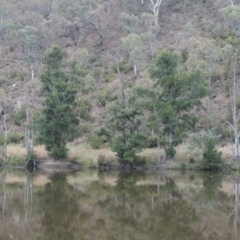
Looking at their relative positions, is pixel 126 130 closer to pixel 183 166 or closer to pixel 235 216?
pixel 183 166

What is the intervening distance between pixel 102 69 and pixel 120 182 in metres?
38.9

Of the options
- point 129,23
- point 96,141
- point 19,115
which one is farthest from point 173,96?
point 129,23

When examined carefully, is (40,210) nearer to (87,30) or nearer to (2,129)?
(2,129)

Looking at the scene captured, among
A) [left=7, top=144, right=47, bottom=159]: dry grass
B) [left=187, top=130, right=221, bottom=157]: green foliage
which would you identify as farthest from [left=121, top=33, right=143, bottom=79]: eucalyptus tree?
[left=187, top=130, right=221, bottom=157]: green foliage

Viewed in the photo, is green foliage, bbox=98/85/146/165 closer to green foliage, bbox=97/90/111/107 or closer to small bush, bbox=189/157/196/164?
small bush, bbox=189/157/196/164

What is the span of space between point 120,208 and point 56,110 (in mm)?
23292

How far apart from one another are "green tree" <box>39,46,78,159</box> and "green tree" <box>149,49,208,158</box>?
8179 millimetres

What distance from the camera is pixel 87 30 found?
81.1m

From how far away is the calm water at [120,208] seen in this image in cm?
1694

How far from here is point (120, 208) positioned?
863 inches

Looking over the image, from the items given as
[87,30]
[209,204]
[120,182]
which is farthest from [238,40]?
[209,204]

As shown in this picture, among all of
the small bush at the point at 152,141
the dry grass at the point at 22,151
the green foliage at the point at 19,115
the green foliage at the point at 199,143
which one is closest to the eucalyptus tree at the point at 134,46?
the green foliage at the point at 19,115

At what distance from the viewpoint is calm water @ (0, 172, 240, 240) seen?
1694 cm

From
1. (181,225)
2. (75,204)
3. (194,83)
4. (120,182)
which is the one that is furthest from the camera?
(194,83)
